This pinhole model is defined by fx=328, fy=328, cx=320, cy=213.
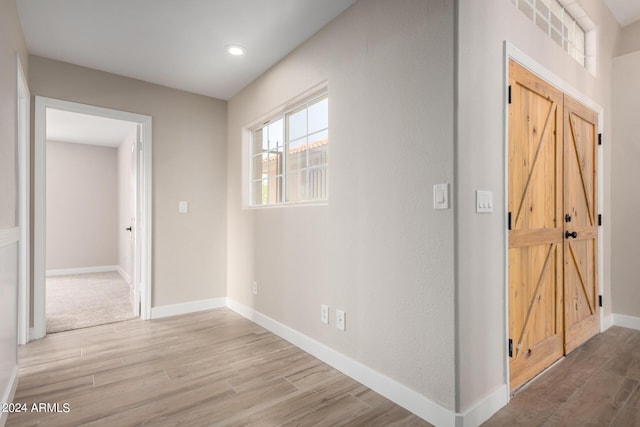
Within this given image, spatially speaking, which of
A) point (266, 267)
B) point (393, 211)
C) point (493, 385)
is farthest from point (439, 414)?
point (266, 267)

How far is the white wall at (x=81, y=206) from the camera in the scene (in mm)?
6098

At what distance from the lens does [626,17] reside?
3133 mm


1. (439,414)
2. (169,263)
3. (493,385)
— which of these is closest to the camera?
(439,414)

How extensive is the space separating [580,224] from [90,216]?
7.65m

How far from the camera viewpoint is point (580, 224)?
8.80ft

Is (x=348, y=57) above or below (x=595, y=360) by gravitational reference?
above

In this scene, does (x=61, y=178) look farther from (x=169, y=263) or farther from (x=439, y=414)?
(x=439, y=414)

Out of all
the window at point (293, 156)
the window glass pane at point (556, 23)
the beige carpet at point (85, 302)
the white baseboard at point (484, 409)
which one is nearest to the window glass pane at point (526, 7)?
the window glass pane at point (556, 23)

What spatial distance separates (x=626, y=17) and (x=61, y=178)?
27.7ft

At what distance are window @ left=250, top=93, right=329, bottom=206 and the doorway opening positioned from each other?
1.15 metres

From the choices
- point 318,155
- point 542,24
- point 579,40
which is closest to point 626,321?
point 579,40

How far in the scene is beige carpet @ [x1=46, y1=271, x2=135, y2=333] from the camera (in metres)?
3.38

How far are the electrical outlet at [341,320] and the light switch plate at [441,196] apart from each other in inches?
41.1

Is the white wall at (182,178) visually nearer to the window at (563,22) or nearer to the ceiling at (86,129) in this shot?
the ceiling at (86,129)
